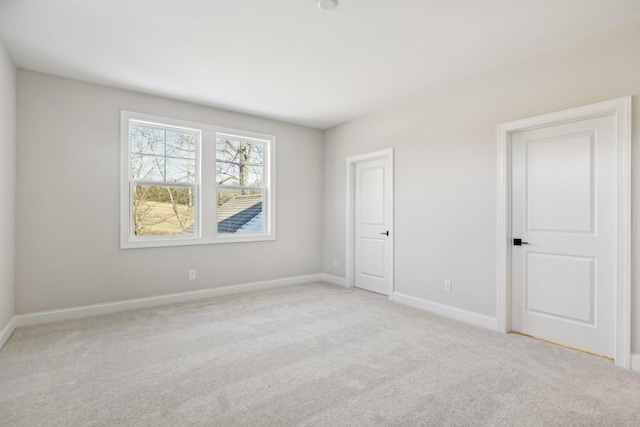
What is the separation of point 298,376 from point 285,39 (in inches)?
105

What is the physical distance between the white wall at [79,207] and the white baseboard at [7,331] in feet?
0.54

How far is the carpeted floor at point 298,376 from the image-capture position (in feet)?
6.08

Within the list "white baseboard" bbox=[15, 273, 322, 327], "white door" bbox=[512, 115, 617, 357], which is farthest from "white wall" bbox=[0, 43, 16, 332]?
"white door" bbox=[512, 115, 617, 357]

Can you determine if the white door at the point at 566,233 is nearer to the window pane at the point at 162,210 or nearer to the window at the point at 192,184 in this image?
the window at the point at 192,184

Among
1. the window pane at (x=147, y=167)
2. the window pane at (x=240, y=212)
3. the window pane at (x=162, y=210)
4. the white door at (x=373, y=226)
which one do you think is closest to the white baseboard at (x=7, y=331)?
the window pane at (x=162, y=210)

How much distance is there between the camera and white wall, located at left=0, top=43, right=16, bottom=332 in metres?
2.80

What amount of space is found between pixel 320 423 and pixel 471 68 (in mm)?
3360

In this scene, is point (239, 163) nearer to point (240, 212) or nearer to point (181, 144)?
point (240, 212)

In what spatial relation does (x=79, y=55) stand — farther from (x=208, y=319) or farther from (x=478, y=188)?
(x=478, y=188)

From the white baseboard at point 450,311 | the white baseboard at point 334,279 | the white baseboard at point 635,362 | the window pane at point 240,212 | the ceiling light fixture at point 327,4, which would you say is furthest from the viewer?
the white baseboard at point 334,279

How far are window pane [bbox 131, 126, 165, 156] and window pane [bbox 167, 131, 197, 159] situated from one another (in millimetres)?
96

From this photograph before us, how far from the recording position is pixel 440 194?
12.2ft

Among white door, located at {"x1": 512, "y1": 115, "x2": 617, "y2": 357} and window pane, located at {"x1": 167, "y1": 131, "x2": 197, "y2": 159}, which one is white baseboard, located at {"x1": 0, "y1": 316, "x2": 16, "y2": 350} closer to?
window pane, located at {"x1": 167, "y1": 131, "x2": 197, "y2": 159}

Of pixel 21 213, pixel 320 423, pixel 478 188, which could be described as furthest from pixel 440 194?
pixel 21 213
